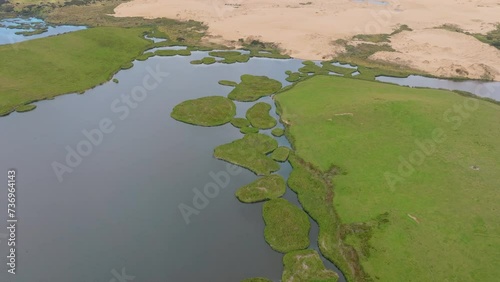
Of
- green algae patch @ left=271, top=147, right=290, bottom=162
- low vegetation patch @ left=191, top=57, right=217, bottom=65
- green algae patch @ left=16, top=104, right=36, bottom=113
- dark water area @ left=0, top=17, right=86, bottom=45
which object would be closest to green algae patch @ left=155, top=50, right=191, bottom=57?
low vegetation patch @ left=191, top=57, right=217, bottom=65

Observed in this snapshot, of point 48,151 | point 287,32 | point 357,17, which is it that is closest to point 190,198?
point 48,151

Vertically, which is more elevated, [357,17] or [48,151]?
[357,17]

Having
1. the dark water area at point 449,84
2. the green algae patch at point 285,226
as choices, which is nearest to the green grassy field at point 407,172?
the green algae patch at point 285,226

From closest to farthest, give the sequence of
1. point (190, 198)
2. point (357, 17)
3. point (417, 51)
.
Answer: point (190, 198) → point (417, 51) → point (357, 17)

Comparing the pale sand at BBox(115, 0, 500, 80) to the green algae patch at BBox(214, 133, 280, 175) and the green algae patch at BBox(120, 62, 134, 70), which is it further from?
the green algae patch at BBox(214, 133, 280, 175)

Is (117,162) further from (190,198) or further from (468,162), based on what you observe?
(468,162)

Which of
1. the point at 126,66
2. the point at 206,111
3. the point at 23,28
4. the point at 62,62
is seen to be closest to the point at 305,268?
the point at 206,111
